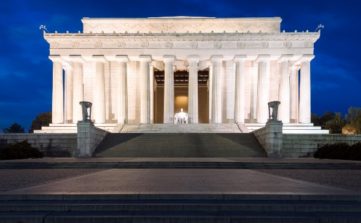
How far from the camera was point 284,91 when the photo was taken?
67.8m

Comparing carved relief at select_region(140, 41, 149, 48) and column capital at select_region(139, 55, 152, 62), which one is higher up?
carved relief at select_region(140, 41, 149, 48)

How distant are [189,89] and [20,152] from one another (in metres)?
34.5

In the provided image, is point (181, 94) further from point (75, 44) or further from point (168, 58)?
point (75, 44)

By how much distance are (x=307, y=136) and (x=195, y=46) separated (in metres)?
29.5

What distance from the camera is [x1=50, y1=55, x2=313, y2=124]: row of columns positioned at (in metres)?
66.6

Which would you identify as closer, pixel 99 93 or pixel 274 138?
pixel 274 138

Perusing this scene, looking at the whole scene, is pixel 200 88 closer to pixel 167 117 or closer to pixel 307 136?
pixel 167 117

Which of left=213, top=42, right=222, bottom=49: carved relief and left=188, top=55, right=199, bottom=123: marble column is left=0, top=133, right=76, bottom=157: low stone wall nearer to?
left=188, top=55, right=199, bottom=123: marble column

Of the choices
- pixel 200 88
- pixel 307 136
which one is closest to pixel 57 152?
pixel 307 136

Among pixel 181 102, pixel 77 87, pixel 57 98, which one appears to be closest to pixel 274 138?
pixel 57 98


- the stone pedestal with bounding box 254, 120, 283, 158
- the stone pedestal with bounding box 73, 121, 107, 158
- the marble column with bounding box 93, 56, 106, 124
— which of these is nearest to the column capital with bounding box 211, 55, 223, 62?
the marble column with bounding box 93, 56, 106, 124
